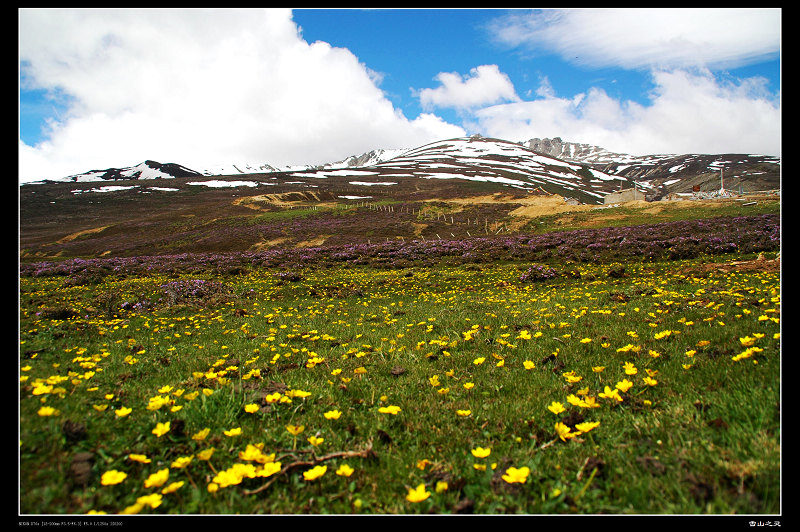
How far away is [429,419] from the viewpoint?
3143 mm

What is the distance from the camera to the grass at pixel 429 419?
2.02 metres

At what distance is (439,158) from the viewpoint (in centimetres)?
18812

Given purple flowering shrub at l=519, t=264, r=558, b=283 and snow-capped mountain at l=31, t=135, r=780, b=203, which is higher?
snow-capped mountain at l=31, t=135, r=780, b=203

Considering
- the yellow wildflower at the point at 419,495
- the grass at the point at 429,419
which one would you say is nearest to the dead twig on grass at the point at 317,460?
the grass at the point at 429,419

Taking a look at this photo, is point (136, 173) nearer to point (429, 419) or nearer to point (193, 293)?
point (193, 293)

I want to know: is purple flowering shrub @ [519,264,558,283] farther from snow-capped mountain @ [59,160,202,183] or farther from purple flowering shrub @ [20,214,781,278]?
snow-capped mountain @ [59,160,202,183]

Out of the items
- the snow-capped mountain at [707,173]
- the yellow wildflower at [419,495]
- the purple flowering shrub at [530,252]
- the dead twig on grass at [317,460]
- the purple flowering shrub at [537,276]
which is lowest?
the dead twig on grass at [317,460]

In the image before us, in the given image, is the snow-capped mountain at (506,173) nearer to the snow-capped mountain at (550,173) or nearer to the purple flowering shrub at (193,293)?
the snow-capped mountain at (550,173)

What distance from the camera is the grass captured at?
6.63 ft

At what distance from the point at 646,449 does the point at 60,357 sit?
6992mm

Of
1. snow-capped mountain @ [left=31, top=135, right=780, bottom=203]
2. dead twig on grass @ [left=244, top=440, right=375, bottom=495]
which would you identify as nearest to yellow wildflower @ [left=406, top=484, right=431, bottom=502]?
dead twig on grass @ [left=244, top=440, right=375, bottom=495]

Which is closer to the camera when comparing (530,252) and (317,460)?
(317,460)

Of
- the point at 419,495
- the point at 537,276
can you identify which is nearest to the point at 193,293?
the point at 419,495
